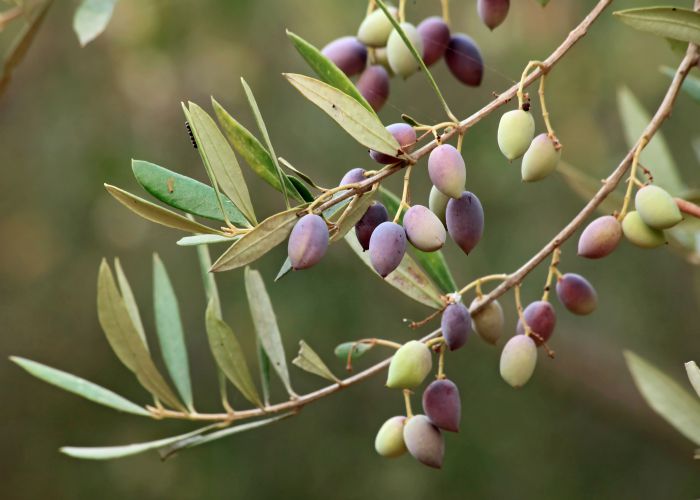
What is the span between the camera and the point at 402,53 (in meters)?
0.71

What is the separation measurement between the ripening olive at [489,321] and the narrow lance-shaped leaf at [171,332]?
0.25m

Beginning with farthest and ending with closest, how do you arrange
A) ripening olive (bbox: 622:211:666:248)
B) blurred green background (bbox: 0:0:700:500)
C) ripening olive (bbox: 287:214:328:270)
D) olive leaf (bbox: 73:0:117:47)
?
blurred green background (bbox: 0:0:700:500), olive leaf (bbox: 73:0:117:47), ripening olive (bbox: 622:211:666:248), ripening olive (bbox: 287:214:328:270)

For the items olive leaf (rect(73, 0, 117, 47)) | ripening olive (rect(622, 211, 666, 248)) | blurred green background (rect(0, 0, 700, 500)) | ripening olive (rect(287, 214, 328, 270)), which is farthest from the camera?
blurred green background (rect(0, 0, 700, 500))

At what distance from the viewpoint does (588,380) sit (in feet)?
8.41

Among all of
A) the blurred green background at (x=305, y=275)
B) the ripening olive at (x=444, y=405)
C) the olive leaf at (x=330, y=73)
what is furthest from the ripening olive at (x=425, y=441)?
the blurred green background at (x=305, y=275)

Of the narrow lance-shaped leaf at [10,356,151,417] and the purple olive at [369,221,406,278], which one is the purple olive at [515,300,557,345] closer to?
the purple olive at [369,221,406,278]

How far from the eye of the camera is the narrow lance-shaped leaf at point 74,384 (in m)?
0.71

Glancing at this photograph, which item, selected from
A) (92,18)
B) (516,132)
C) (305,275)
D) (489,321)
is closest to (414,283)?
(489,321)

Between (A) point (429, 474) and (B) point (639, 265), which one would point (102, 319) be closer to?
(A) point (429, 474)

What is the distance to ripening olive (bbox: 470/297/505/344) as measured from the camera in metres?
0.66

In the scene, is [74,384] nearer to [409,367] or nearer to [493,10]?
[409,367]

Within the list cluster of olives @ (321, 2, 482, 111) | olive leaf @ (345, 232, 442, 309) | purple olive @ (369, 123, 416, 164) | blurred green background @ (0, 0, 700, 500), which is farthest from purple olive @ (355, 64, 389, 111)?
blurred green background @ (0, 0, 700, 500)

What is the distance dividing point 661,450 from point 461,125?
3.08 m

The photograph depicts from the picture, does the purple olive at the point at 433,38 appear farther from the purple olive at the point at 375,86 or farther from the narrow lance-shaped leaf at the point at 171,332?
the narrow lance-shaped leaf at the point at 171,332
